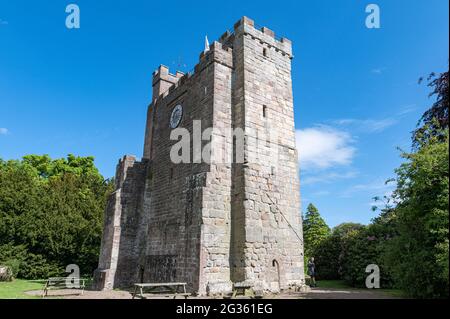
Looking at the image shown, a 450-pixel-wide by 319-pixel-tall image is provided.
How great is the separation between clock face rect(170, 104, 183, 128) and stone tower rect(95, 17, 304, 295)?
0.10m

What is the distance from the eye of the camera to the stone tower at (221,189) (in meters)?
11.9

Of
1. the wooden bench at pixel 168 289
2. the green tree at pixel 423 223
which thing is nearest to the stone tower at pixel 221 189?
the wooden bench at pixel 168 289

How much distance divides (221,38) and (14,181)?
621 inches

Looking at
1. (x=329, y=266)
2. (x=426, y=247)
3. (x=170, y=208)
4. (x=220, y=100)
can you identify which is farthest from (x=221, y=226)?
(x=329, y=266)

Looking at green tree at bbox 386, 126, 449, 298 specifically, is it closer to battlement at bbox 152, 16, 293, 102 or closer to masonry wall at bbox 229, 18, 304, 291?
masonry wall at bbox 229, 18, 304, 291

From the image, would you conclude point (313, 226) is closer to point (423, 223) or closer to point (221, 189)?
point (221, 189)

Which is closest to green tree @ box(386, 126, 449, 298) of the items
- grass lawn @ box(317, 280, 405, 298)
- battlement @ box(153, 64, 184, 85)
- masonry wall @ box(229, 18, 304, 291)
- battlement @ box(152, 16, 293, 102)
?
grass lawn @ box(317, 280, 405, 298)

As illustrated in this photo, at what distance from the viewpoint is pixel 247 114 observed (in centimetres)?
1362

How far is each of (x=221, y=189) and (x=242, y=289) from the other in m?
3.58

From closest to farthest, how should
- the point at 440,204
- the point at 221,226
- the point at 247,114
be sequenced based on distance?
the point at 440,204 → the point at 221,226 → the point at 247,114

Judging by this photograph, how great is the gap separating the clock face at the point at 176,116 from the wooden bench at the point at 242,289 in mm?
8507

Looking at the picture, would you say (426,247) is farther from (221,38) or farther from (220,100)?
(221,38)

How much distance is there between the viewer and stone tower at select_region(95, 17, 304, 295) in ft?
39.1

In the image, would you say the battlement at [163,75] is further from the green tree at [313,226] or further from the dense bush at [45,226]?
the green tree at [313,226]
